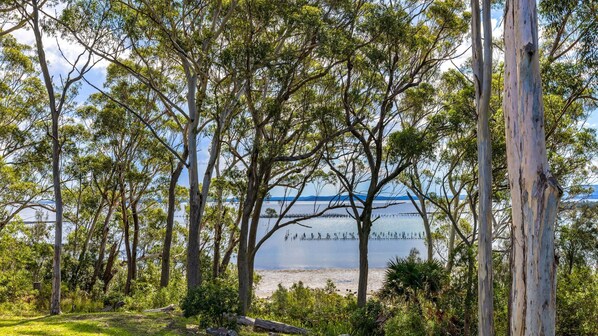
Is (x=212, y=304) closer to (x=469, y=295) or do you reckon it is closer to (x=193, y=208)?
(x=193, y=208)

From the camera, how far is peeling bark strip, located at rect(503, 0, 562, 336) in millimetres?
3906

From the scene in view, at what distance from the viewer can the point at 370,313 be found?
8.79 m

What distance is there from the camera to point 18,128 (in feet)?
47.9

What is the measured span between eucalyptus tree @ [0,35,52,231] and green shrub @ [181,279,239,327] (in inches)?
A: 381

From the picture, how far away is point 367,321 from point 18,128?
40.3 ft

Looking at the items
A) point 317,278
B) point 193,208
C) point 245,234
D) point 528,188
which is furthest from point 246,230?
point 317,278

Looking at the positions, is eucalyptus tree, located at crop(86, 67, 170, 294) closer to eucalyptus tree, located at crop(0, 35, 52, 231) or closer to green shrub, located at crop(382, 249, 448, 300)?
eucalyptus tree, located at crop(0, 35, 52, 231)

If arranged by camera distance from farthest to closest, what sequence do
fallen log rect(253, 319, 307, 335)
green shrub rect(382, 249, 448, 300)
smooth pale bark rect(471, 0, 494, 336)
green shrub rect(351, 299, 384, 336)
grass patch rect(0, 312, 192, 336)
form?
fallen log rect(253, 319, 307, 335) < green shrub rect(351, 299, 384, 336) < green shrub rect(382, 249, 448, 300) < grass patch rect(0, 312, 192, 336) < smooth pale bark rect(471, 0, 494, 336)

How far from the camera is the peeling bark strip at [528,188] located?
3906mm

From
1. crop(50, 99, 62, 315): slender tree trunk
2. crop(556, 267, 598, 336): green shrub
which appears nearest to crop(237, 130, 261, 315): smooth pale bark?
crop(50, 99, 62, 315): slender tree trunk

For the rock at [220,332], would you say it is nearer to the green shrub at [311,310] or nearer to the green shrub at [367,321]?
the green shrub at [311,310]

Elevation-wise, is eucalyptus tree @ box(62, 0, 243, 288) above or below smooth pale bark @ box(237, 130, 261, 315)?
above

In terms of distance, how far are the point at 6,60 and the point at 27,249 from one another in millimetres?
5852

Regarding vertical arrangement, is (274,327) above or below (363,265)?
below
